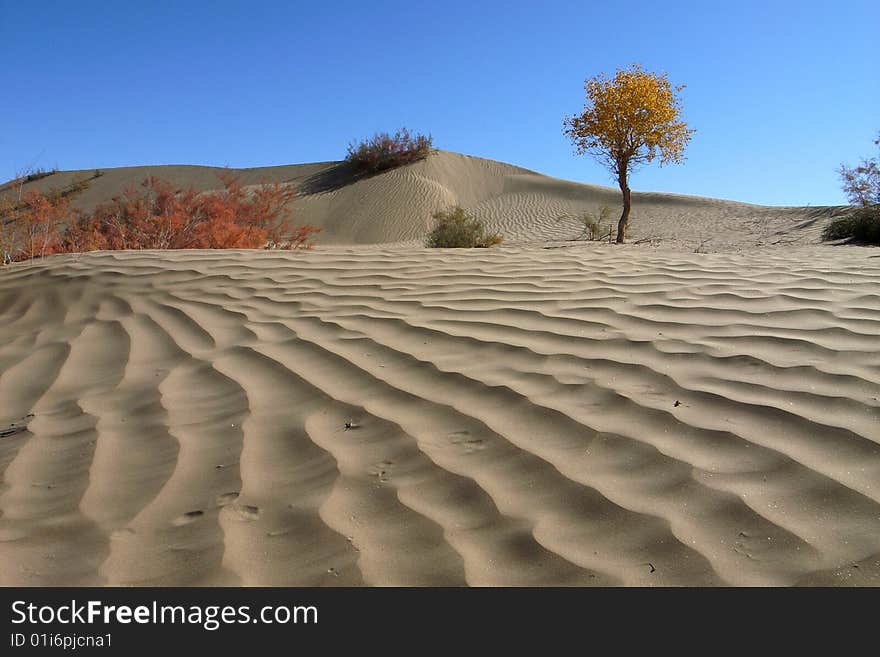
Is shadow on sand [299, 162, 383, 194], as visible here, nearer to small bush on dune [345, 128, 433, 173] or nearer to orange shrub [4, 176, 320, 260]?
small bush on dune [345, 128, 433, 173]

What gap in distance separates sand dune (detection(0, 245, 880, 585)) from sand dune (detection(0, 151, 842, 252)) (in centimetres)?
1409

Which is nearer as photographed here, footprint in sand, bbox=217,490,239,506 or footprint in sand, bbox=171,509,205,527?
footprint in sand, bbox=171,509,205,527

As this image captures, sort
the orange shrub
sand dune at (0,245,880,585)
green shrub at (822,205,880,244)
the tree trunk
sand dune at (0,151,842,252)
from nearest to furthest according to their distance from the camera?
sand dune at (0,245,880,585) → the orange shrub → green shrub at (822,205,880,244) → the tree trunk → sand dune at (0,151,842,252)

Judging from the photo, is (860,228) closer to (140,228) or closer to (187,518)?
(140,228)

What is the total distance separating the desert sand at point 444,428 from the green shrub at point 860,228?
9.75 metres

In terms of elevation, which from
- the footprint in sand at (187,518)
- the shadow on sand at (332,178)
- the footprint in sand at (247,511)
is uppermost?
the shadow on sand at (332,178)

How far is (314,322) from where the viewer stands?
157 inches

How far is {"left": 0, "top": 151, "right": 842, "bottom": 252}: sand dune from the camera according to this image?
68.4ft

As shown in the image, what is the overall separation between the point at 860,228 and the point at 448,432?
46.9ft

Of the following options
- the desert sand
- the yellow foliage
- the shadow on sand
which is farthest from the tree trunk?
the shadow on sand

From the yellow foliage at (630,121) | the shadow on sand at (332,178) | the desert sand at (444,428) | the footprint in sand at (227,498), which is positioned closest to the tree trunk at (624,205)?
the yellow foliage at (630,121)

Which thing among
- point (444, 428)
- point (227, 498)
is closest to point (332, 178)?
point (444, 428)

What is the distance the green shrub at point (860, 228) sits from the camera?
1316 cm

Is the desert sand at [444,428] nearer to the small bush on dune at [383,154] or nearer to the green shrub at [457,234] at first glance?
the green shrub at [457,234]
